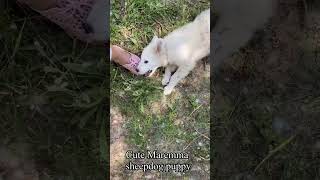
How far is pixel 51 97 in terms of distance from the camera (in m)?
1.69

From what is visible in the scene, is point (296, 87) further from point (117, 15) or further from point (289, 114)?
point (117, 15)

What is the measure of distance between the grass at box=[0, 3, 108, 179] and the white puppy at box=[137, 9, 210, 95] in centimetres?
14

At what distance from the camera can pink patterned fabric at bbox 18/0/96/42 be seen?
1.64 meters

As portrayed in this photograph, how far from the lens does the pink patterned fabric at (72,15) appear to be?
1.64m

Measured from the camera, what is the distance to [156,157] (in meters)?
1.66

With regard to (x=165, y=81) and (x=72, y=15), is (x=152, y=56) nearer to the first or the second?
(x=165, y=81)

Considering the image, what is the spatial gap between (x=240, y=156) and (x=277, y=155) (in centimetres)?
10

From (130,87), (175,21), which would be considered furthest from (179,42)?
(130,87)

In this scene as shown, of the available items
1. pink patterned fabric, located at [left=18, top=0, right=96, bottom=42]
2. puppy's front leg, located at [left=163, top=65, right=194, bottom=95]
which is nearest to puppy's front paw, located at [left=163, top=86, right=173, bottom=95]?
puppy's front leg, located at [left=163, top=65, right=194, bottom=95]

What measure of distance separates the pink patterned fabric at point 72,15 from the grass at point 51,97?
33mm

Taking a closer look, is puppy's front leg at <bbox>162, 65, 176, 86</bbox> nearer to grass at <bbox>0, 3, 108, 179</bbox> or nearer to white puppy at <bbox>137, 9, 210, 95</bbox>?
white puppy at <bbox>137, 9, 210, 95</bbox>

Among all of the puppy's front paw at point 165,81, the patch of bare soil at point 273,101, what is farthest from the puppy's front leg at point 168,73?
the patch of bare soil at point 273,101


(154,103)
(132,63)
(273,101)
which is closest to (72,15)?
(132,63)

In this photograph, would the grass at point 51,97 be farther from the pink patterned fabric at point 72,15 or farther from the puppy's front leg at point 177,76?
the puppy's front leg at point 177,76
